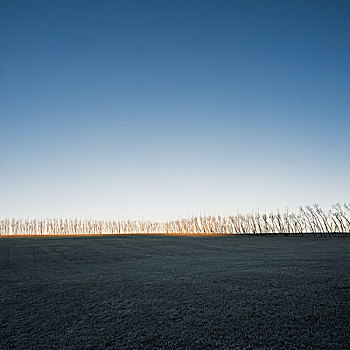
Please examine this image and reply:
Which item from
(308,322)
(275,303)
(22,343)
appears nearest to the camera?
(22,343)

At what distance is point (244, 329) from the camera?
3672 mm

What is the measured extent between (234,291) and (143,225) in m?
75.3

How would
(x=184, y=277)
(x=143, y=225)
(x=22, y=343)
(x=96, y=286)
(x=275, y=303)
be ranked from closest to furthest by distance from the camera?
(x=22, y=343) → (x=275, y=303) → (x=96, y=286) → (x=184, y=277) → (x=143, y=225)

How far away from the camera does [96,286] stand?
6.60 metres

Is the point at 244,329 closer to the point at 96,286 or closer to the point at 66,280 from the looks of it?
the point at 96,286

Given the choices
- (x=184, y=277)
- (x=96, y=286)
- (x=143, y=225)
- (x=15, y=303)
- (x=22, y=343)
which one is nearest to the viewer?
(x=22, y=343)

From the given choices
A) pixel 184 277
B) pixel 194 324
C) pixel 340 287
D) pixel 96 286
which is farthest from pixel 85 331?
pixel 340 287

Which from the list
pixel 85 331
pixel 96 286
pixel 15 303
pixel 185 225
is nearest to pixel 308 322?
pixel 85 331

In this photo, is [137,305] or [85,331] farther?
[137,305]

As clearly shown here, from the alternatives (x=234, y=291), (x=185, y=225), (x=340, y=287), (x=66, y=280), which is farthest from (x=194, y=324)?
(x=185, y=225)

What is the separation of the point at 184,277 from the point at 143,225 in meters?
73.4

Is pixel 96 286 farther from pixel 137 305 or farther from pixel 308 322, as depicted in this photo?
pixel 308 322

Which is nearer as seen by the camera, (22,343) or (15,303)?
(22,343)

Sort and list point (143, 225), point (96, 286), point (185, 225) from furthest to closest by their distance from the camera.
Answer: point (143, 225) → point (185, 225) → point (96, 286)
